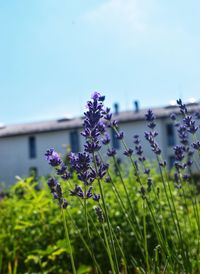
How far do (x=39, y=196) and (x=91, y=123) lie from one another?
2.54m

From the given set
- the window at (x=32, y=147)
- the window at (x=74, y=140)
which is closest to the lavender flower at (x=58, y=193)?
the window at (x=74, y=140)

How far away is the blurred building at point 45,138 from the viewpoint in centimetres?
3556

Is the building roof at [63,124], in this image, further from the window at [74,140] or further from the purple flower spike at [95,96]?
the purple flower spike at [95,96]

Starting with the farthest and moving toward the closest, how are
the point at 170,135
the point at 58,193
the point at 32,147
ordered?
the point at 32,147 → the point at 170,135 → the point at 58,193

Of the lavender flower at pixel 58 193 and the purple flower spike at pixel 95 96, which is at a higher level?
the purple flower spike at pixel 95 96

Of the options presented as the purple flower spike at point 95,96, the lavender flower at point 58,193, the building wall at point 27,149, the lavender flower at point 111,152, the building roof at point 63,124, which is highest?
the building roof at point 63,124

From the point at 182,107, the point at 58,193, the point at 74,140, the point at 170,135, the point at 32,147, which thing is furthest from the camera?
the point at 32,147

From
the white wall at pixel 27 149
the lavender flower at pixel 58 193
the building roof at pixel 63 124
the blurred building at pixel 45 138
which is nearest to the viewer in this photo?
the lavender flower at pixel 58 193

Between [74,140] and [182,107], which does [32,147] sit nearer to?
[74,140]

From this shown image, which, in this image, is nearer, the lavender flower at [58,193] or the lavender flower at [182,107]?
the lavender flower at [58,193]

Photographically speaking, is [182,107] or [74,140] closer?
[182,107]

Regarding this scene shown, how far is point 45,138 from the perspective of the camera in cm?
3800

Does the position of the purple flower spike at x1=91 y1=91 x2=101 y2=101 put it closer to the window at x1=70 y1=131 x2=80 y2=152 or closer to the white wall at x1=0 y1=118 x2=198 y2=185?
the white wall at x1=0 y1=118 x2=198 y2=185

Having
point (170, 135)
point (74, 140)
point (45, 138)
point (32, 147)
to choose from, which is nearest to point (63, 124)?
point (45, 138)
